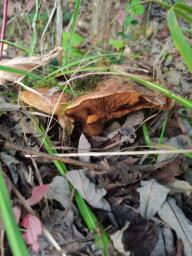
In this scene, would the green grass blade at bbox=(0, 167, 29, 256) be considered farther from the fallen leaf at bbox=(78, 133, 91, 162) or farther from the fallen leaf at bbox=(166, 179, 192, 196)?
the fallen leaf at bbox=(166, 179, 192, 196)

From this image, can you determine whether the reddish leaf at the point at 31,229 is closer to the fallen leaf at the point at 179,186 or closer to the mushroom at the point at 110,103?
the mushroom at the point at 110,103

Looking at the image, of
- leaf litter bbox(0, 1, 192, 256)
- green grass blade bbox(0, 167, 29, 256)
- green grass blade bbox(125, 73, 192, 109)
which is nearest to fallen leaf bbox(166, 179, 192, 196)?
leaf litter bbox(0, 1, 192, 256)

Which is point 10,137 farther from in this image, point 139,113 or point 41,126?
point 139,113

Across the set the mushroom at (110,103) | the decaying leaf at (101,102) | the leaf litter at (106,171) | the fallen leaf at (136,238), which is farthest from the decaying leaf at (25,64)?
the fallen leaf at (136,238)

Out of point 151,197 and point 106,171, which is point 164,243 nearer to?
point 151,197

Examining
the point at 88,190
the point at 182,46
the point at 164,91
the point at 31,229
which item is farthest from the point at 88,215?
the point at 182,46

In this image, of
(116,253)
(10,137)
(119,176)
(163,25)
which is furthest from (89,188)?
(163,25)
